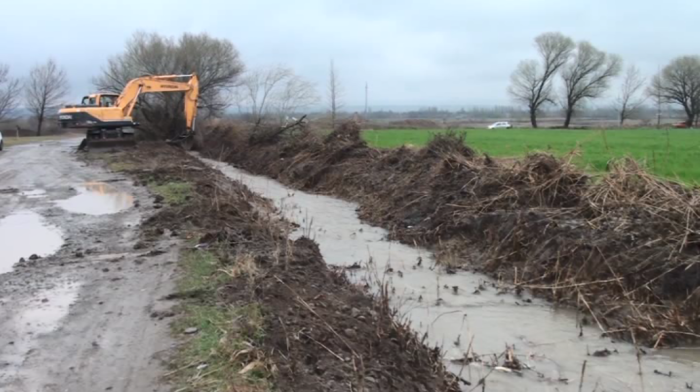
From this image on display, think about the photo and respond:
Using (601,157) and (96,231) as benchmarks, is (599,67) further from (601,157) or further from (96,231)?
(96,231)

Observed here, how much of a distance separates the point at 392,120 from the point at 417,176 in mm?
59318

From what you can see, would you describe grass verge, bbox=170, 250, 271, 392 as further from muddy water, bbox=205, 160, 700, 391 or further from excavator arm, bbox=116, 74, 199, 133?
excavator arm, bbox=116, 74, 199, 133

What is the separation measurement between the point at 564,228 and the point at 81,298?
274 inches

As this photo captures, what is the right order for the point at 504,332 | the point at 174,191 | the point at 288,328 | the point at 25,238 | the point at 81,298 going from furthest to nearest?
the point at 174,191 < the point at 25,238 < the point at 504,332 < the point at 81,298 < the point at 288,328

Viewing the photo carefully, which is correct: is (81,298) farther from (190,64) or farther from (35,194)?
(190,64)

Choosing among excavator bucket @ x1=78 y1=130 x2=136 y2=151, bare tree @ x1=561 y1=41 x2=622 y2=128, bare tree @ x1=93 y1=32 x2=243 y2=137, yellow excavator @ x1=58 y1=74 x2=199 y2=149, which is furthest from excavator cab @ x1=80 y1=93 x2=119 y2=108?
bare tree @ x1=561 y1=41 x2=622 y2=128

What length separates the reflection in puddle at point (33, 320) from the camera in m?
5.23

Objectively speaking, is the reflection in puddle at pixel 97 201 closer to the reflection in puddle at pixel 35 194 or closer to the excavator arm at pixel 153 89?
the reflection in puddle at pixel 35 194

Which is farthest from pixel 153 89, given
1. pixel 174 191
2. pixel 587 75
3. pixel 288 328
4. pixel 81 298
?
pixel 587 75

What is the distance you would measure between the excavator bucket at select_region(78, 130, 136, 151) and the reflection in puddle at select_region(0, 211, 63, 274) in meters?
18.4

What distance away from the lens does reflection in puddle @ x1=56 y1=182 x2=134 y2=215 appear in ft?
43.8

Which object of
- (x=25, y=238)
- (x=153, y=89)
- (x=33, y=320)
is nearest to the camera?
(x=33, y=320)

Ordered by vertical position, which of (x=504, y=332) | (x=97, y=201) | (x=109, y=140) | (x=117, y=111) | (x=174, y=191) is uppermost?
(x=117, y=111)

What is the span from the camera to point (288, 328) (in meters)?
5.32
